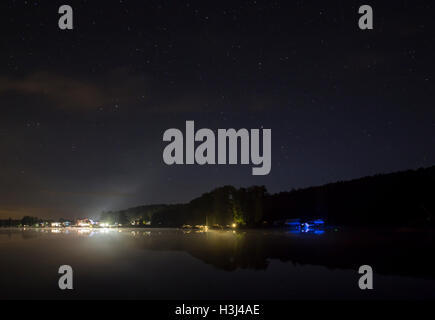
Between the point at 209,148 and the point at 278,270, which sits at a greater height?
the point at 209,148

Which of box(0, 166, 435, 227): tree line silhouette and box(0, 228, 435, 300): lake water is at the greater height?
box(0, 166, 435, 227): tree line silhouette

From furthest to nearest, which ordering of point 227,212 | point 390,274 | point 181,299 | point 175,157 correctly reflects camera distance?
point 227,212 < point 175,157 < point 390,274 < point 181,299

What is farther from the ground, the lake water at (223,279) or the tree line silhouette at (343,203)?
the tree line silhouette at (343,203)

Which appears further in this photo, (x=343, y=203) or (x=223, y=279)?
(x=343, y=203)

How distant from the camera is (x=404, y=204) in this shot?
98688mm

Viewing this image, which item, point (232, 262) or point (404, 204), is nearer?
point (232, 262)

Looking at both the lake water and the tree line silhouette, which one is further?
the tree line silhouette

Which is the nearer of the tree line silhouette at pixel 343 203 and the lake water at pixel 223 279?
the lake water at pixel 223 279

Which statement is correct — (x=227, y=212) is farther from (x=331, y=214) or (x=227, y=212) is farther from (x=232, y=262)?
(x=232, y=262)

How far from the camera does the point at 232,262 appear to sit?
75.6 ft

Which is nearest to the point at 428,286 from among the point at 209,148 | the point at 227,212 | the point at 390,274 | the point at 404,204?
the point at 390,274
